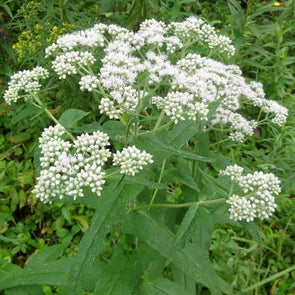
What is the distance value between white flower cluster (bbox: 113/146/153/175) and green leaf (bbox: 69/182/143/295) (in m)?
0.10

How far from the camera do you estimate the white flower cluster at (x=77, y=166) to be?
208 cm

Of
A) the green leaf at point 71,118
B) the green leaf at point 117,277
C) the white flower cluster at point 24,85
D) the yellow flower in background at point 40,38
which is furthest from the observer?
the yellow flower in background at point 40,38

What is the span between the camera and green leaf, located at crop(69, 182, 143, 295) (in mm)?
1821

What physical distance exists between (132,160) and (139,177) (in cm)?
18

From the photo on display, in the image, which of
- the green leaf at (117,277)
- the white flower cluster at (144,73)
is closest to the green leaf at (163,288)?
the green leaf at (117,277)

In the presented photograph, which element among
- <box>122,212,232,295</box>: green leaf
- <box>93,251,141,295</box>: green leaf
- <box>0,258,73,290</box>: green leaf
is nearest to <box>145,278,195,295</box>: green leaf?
<box>93,251,141,295</box>: green leaf

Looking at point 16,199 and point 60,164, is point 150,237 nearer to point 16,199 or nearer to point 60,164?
point 60,164

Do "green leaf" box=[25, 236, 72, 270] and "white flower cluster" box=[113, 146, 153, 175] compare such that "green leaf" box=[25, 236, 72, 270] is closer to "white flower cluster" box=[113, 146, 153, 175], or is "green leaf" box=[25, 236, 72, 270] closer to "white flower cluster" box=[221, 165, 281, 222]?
"white flower cluster" box=[113, 146, 153, 175]

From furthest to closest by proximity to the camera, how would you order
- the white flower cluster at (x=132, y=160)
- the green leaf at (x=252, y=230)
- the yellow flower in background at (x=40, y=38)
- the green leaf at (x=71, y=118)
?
the yellow flower in background at (x=40, y=38)
the green leaf at (x=71, y=118)
the green leaf at (x=252, y=230)
the white flower cluster at (x=132, y=160)

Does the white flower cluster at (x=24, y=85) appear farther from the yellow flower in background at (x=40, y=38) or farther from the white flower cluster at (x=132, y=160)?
the yellow flower in background at (x=40, y=38)

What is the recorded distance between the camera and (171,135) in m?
2.56

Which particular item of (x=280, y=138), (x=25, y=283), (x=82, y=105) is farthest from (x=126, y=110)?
(x=280, y=138)

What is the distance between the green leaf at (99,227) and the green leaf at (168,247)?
16.1 inches

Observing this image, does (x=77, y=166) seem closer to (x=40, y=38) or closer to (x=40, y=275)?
(x=40, y=275)
